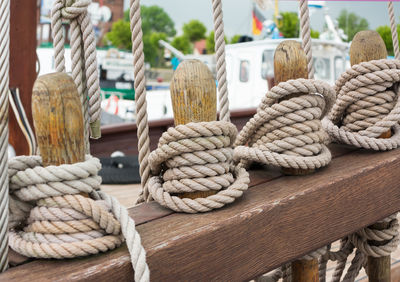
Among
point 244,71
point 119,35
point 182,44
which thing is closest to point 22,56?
point 244,71

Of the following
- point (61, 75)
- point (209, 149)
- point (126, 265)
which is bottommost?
point (126, 265)

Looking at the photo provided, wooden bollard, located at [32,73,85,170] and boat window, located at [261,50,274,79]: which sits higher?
wooden bollard, located at [32,73,85,170]

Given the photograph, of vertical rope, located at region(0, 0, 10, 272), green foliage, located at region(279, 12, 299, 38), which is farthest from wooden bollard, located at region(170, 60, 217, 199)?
green foliage, located at region(279, 12, 299, 38)

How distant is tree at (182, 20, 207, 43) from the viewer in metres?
31.4

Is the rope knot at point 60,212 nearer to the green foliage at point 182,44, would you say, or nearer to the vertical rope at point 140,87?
the vertical rope at point 140,87

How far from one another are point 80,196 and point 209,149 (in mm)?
223

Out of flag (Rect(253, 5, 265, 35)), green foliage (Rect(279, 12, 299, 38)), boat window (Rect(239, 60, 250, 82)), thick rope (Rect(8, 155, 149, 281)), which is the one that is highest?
green foliage (Rect(279, 12, 299, 38))

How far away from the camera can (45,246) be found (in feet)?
1.95

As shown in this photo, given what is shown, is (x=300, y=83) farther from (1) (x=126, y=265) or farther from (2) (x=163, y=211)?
(1) (x=126, y=265)

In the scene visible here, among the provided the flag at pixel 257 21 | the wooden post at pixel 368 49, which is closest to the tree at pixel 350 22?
the flag at pixel 257 21

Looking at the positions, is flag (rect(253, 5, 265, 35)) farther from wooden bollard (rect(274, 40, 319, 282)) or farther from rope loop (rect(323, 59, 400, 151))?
wooden bollard (rect(274, 40, 319, 282))

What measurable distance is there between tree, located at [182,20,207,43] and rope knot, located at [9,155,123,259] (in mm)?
31552

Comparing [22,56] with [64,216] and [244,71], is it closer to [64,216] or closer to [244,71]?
[64,216]

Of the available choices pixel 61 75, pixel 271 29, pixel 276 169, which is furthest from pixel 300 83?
pixel 271 29
